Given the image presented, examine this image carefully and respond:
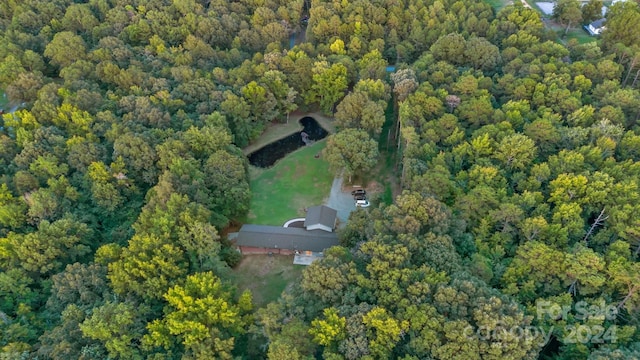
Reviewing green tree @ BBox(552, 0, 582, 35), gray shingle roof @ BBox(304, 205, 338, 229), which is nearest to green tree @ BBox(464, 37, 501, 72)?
green tree @ BBox(552, 0, 582, 35)

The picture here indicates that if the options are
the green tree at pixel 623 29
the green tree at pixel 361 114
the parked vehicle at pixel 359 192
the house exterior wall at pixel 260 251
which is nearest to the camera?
the house exterior wall at pixel 260 251

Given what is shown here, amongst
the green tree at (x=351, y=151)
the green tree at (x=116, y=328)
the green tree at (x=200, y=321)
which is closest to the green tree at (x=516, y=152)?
the green tree at (x=351, y=151)

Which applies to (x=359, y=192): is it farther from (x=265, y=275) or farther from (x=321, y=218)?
(x=265, y=275)

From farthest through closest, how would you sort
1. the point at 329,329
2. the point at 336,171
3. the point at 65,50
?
the point at 65,50
the point at 336,171
the point at 329,329

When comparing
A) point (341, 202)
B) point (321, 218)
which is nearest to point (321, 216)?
point (321, 218)

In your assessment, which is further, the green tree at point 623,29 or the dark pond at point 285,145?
the green tree at point 623,29

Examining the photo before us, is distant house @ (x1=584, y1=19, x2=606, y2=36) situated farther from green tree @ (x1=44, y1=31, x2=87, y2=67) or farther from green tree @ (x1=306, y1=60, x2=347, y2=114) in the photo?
green tree @ (x1=44, y1=31, x2=87, y2=67)

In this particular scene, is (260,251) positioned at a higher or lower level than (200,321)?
higher

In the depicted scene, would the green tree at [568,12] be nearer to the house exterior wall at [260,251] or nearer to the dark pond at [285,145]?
the dark pond at [285,145]
